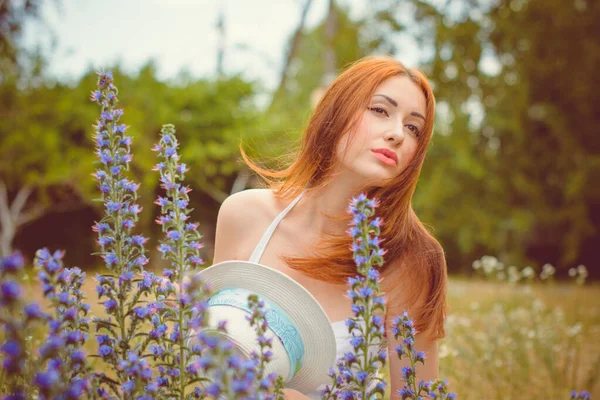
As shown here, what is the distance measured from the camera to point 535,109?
1109 cm

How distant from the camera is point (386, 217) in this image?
2287 millimetres

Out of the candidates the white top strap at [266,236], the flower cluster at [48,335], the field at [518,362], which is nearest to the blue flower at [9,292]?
the flower cluster at [48,335]

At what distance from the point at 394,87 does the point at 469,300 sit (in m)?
5.57

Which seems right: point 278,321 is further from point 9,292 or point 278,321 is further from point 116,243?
point 9,292

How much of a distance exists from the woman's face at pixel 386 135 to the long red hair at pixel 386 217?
0.04 m

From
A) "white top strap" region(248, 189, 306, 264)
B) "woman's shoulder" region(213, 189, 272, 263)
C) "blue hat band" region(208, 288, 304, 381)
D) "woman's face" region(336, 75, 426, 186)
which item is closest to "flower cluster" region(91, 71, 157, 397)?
"blue hat band" region(208, 288, 304, 381)

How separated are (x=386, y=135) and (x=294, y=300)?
0.76 m

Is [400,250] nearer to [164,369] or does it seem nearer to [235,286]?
[235,286]

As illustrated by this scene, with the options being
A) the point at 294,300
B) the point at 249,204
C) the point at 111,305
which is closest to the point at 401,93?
the point at 249,204

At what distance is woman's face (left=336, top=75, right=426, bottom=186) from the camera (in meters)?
2.09

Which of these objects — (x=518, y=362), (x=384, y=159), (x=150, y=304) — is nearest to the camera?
(x=150, y=304)

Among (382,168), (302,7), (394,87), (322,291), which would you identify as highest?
(302,7)

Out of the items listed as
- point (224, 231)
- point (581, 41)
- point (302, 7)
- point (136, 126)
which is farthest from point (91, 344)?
point (302, 7)

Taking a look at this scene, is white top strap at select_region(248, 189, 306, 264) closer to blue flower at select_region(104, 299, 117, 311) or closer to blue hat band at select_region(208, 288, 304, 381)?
blue hat band at select_region(208, 288, 304, 381)
